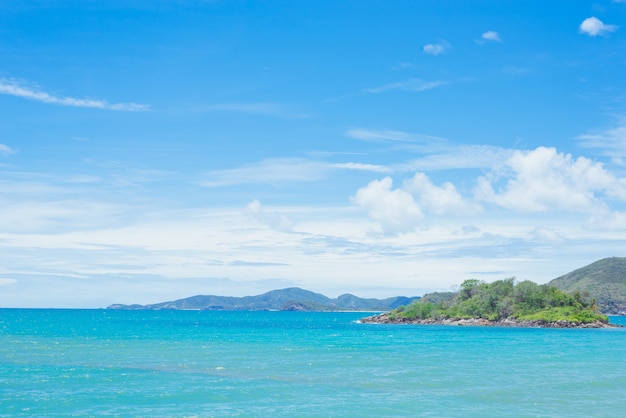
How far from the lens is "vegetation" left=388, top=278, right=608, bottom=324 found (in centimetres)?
15150

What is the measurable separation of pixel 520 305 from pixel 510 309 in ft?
8.97

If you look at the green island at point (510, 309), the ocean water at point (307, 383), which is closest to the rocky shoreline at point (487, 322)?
the green island at point (510, 309)

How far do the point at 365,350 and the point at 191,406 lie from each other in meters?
39.4

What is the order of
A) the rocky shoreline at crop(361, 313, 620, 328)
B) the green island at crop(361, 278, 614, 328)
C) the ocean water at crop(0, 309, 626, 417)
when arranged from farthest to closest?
the green island at crop(361, 278, 614, 328) → the rocky shoreline at crop(361, 313, 620, 328) → the ocean water at crop(0, 309, 626, 417)

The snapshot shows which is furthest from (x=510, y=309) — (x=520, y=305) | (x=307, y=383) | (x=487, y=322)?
(x=307, y=383)

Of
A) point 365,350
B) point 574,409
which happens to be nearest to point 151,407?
point 574,409

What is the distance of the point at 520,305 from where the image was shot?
6363 inches

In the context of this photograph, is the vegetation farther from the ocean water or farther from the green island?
the ocean water

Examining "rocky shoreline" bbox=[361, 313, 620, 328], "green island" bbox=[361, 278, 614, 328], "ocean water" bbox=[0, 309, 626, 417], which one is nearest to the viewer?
"ocean water" bbox=[0, 309, 626, 417]

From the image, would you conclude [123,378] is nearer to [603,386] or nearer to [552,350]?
[603,386]

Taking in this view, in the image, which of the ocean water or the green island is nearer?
the ocean water

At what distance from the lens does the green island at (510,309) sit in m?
150

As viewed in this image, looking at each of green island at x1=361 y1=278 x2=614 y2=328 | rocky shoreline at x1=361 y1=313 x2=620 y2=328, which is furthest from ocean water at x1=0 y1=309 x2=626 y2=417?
green island at x1=361 y1=278 x2=614 y2=328

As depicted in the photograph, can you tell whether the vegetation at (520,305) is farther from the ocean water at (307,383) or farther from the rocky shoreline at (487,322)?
the ocean water at (307,383)
